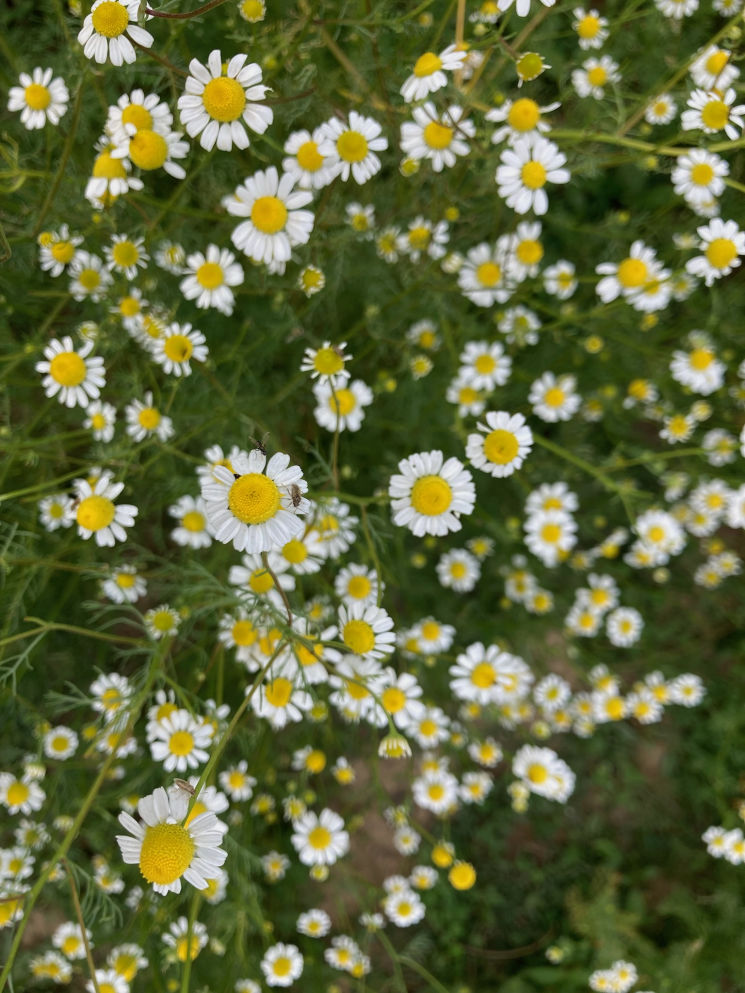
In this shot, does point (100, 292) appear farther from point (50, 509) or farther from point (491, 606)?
point (491, 606)

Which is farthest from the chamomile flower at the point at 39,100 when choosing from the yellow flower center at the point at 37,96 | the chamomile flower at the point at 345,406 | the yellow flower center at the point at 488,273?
the yellow flower center at the point at 488,273

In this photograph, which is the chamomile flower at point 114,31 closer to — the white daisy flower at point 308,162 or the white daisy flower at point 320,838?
the white daisy flower at point 308,162

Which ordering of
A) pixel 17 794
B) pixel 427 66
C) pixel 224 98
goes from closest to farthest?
pixel 224 98
pixel 427 66
pixel 17 794

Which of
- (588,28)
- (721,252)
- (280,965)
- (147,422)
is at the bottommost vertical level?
(280,965)

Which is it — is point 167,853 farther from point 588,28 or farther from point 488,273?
point 588,28

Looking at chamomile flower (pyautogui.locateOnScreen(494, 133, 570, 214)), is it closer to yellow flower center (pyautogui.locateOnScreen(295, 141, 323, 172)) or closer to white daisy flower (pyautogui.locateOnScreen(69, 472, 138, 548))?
yellow flower center (pyautogui.locateOnScreen(295, 141, 323, 172))

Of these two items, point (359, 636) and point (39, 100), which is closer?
point (359, 636)

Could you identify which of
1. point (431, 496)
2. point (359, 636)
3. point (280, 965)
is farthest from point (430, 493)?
point (280, 965)

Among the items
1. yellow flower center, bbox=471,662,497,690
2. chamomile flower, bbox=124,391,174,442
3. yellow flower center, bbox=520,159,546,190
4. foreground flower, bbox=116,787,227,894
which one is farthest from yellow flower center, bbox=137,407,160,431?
yellow flower center, bbox=471,662,497,690
